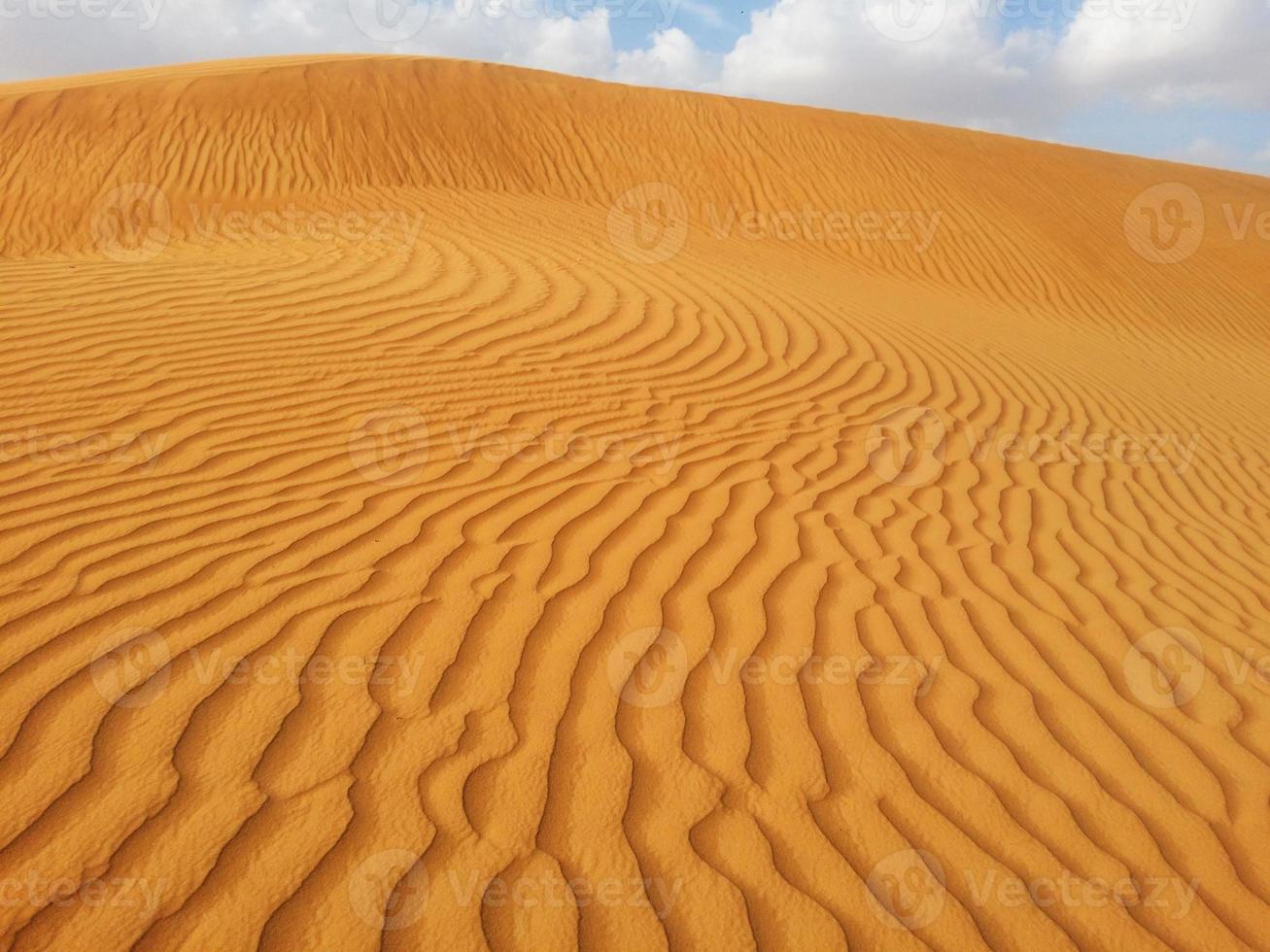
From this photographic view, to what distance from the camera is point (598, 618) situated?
3.07m

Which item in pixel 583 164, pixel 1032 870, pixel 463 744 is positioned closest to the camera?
pixel 1032 870

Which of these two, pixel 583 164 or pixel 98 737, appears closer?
pixel 98 737

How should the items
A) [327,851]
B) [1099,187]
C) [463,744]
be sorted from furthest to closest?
1. [1099,187]
2. [463,744]
3. [327,851]

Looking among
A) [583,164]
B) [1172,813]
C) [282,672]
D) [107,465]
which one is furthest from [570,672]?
[583,164]

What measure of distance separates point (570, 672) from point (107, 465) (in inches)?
Answer: 99.2

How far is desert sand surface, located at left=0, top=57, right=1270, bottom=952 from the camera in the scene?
2004 mm

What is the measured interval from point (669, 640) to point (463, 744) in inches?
33.8

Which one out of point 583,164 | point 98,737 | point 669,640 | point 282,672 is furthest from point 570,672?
point 583,164

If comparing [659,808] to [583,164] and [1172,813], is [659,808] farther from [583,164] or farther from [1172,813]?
[583,164]

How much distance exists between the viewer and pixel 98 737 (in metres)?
2.27

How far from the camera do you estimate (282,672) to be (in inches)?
102

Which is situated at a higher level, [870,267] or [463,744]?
[463,744]

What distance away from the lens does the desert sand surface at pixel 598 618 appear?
2004 mm

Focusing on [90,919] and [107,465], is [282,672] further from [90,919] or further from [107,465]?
[107,465]
